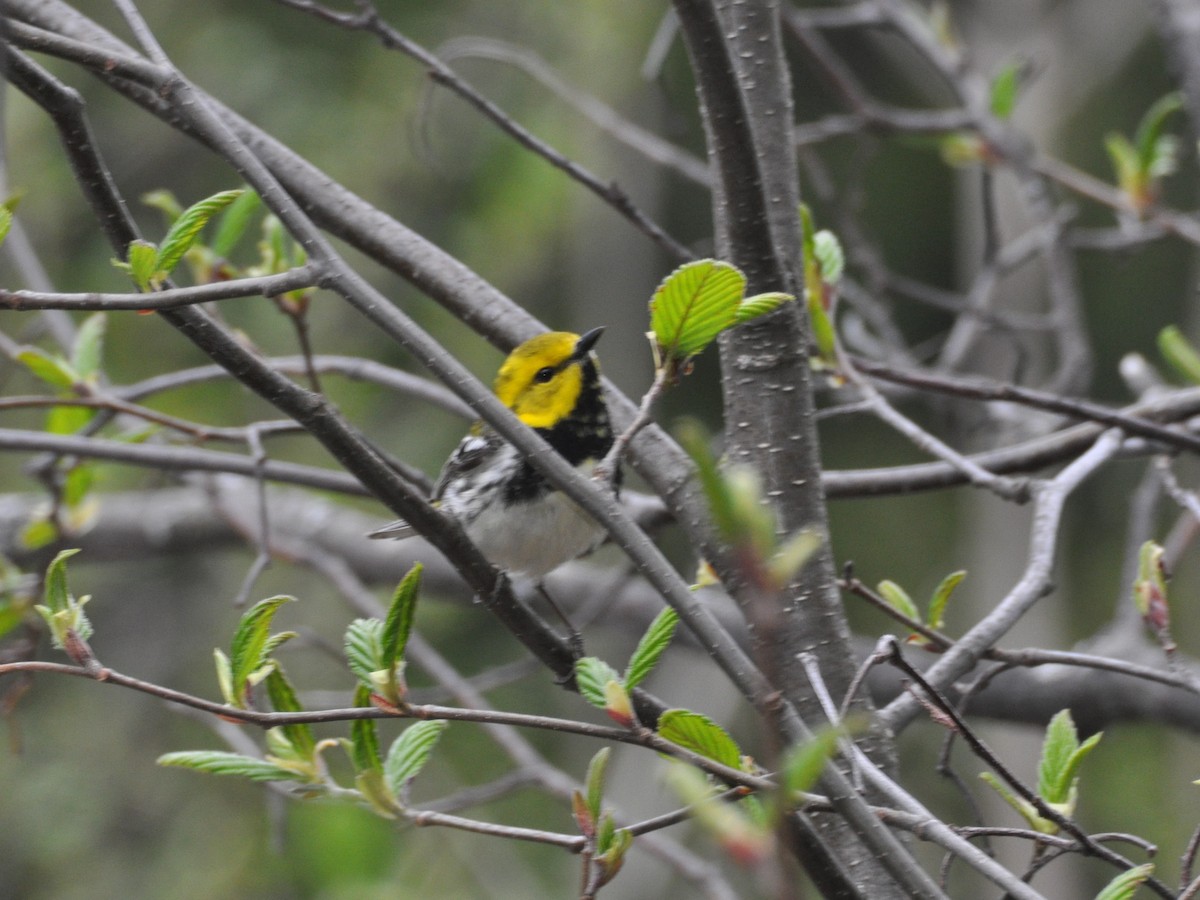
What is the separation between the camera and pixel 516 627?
116 cm

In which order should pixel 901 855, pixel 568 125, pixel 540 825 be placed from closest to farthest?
1. pixel 901 855
2. pixel 540 825
3. pixel 568 125

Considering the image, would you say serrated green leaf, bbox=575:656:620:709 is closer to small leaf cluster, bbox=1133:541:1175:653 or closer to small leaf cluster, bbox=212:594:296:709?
small leaf cluster, bbox=212:594:296:709

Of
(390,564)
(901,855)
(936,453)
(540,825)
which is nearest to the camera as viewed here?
(901,855)

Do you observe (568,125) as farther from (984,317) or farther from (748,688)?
(748,688)

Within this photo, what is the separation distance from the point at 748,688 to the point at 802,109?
7.52m

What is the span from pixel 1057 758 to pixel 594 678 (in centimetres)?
51

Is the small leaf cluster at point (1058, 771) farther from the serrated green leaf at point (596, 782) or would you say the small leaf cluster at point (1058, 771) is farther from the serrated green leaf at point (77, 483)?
the serrated green leaf at point (77, 483)

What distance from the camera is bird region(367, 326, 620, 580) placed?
86.4 inches

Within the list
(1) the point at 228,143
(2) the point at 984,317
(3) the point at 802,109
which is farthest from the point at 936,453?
(3) the point at 802,109

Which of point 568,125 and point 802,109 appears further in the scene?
point 802,109

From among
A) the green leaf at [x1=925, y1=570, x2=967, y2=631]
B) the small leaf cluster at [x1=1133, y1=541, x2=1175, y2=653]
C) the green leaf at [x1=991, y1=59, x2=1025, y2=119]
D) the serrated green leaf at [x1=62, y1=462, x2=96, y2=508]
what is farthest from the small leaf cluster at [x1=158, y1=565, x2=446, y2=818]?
the green leaf at [x1=991, y1=59, x2=1025, y2=119]

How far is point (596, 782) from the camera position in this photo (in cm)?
104

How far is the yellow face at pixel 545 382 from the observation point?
229 cm

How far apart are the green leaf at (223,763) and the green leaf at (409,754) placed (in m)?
0.11
